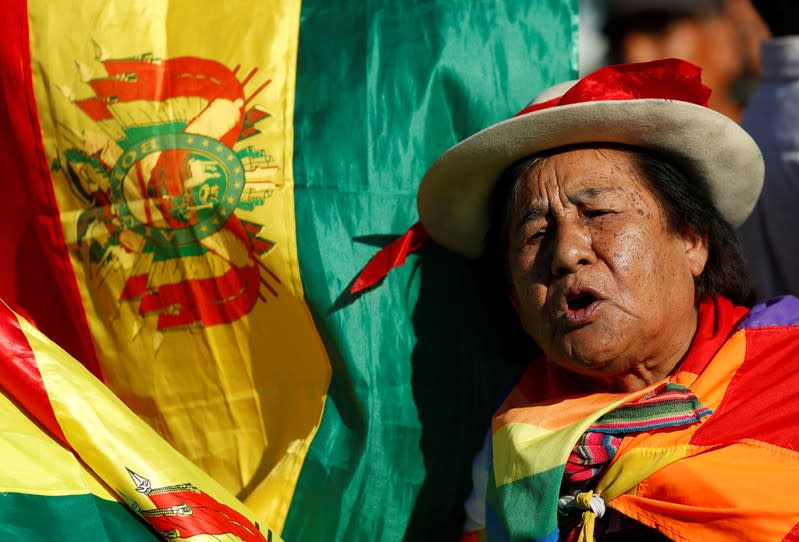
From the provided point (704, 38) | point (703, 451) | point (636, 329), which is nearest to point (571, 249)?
point (636, 329)

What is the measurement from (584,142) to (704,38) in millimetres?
2001

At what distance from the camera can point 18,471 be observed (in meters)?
1.86

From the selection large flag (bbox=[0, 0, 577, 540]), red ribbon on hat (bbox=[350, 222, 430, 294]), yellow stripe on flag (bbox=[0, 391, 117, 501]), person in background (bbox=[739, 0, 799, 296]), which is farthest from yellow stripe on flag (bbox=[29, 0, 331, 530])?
person in background (bbox=[739, 0, 799, 296])

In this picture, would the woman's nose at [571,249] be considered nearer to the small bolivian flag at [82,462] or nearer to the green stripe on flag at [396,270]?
the green stripe on flag at [396,270]

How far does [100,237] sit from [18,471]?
644mm

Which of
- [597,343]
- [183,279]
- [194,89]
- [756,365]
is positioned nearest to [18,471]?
[183,279]

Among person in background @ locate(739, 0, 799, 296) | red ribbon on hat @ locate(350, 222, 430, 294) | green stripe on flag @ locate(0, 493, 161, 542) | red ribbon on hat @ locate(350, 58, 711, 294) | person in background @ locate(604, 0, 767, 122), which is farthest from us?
person in background @ locate(604, 0, 767, 122)

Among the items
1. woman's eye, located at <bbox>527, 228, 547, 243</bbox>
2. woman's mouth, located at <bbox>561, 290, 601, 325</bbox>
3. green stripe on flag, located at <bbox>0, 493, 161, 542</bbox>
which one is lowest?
green stripe on flag, located at <bbox>0, 493, 161, 542</bbox>

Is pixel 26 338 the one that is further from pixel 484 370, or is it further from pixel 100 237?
pixel 484 370

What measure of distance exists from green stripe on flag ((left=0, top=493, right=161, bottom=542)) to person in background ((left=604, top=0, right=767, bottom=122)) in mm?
2675

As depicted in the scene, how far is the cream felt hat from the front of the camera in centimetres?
205

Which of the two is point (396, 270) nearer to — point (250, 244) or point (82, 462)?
point (250, 244)

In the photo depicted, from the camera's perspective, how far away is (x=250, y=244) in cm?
231

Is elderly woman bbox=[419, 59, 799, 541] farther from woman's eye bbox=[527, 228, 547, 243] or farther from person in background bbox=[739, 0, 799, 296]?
person in background bbox=[739, 0, 799, 296]
